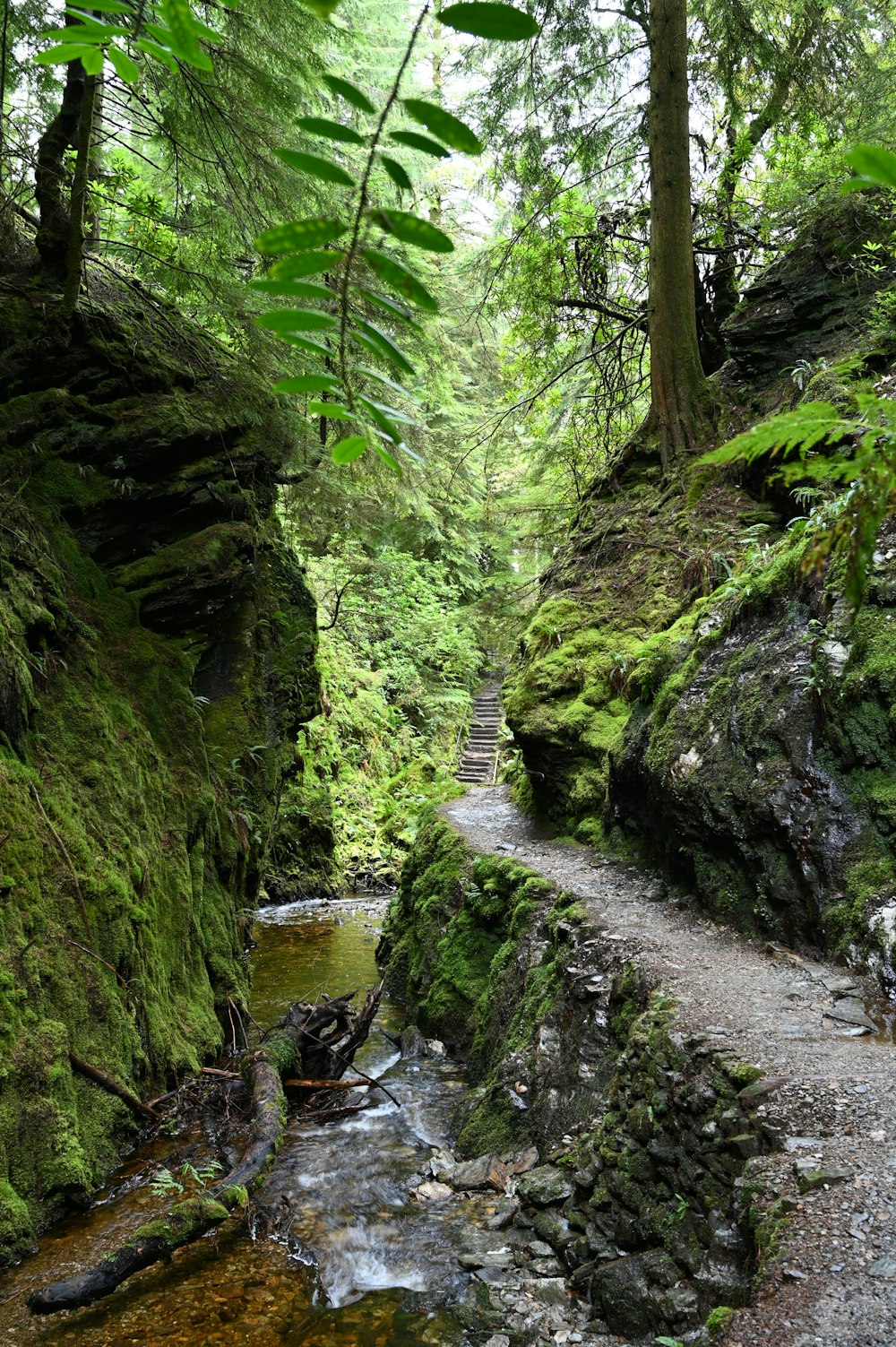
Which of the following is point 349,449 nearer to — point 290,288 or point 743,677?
point 290,288

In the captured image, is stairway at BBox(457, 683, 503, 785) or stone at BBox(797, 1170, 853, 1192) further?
stairway at BBox(457, 683, 503, 785)

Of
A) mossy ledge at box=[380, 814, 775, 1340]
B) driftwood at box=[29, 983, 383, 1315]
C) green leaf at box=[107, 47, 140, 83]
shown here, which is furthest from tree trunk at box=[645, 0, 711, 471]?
green leaf at box=[107, 47, 140, 83]

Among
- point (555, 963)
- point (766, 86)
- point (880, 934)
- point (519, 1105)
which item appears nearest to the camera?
point (880, 934)

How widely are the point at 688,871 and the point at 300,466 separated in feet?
19.3

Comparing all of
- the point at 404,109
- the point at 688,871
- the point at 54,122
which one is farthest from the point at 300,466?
the point at 404,109

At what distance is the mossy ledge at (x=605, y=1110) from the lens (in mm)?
2812

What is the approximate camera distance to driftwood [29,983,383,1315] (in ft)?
11.1

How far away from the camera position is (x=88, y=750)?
5.59 m

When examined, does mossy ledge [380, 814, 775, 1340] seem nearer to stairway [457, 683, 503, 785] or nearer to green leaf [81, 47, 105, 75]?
green leaf [81, 47, 105, 75]

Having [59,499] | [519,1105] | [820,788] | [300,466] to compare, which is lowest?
[519,1105]

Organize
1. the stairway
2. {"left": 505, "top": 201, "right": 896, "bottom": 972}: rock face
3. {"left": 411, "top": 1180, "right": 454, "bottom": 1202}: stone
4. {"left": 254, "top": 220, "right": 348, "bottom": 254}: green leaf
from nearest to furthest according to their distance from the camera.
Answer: {"left": 254, "top": 220, "right": 348, "bottom": 254}: green leaf < {"left": 505, "top": 201, "right": 896, "bottom": 972}: rock face < {"left": 411, "top": 1180, "right": 454, "bottom": 1202}: stone < the stairway

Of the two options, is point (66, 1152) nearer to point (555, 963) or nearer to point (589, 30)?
point (555, 963)

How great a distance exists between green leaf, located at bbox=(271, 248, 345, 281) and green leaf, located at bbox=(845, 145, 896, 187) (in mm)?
587

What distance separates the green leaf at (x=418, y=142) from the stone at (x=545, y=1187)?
13.5 feet
